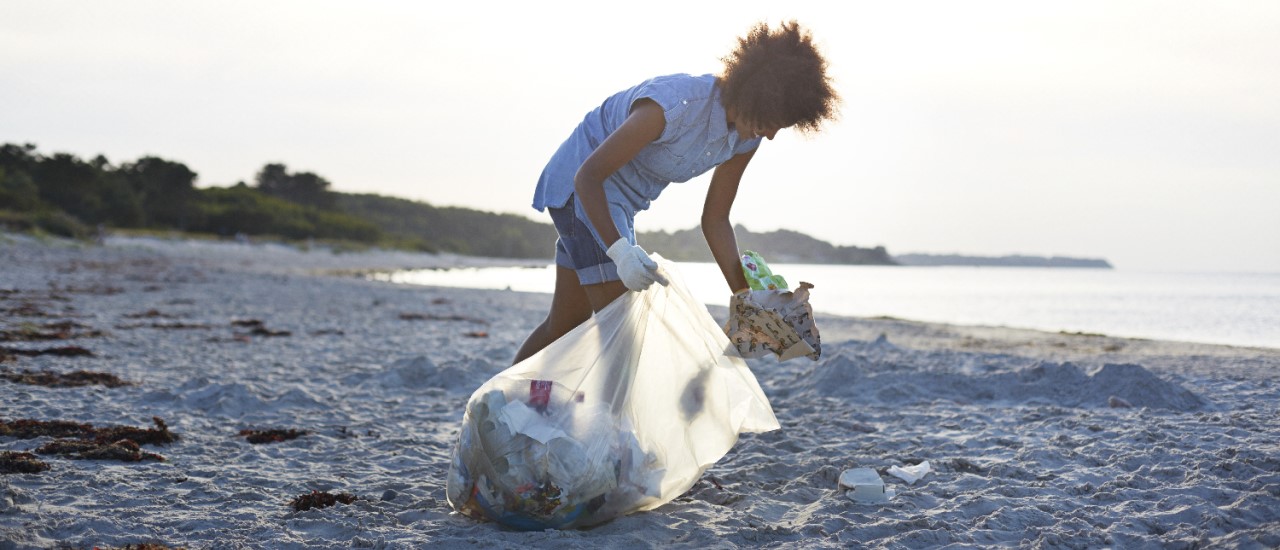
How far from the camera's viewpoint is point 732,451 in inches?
130

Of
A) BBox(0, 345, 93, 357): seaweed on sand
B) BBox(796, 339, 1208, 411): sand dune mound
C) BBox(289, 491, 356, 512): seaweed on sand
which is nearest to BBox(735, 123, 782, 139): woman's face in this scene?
BBox(289, 491, 356, 512): seaweed on sand

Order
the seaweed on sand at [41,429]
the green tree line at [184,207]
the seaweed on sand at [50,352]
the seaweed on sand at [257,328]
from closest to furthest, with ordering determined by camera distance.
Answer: the seaweed on sand at [41,429] < the seaweed on sand at [50,352] < the seaweed on sand at [257,328] < the green tree line at [184,207]

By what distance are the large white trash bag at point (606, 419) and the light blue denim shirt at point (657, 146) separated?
26 cm

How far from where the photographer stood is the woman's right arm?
2.21 metres

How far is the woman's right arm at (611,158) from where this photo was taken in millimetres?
2215

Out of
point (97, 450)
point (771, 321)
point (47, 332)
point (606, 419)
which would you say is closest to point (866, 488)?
point (771, 321)

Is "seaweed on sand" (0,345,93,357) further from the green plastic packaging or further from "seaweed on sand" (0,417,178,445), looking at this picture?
the green plastic packaging

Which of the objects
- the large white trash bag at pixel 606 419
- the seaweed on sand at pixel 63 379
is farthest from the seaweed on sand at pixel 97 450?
the seaweed on sand at pixel 63 379

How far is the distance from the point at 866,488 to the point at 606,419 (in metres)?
0.97

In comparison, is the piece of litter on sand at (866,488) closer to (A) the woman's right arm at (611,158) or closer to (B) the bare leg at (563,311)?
(B) the bare leg at (563,311)

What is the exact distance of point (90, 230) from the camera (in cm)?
3039

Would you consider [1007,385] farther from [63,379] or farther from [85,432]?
[63,379]

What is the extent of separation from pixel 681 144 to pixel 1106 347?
6.95 meters

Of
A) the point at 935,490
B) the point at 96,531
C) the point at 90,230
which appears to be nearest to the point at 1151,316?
the point at 935,490
